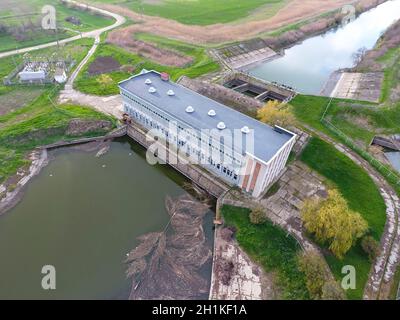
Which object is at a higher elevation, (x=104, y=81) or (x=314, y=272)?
(x=104, y=81)

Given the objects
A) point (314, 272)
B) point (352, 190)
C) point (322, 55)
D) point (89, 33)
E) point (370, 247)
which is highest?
point (322, 55)

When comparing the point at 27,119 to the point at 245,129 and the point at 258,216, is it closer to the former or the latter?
the point at 245,129

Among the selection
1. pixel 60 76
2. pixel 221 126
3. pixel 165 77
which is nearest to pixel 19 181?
pixel 165 77

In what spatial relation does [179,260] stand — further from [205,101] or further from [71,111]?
[71,111]

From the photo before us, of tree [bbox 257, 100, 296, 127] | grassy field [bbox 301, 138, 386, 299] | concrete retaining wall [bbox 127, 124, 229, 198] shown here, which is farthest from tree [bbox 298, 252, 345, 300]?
tree [bbox 257, 100, 296, 127]

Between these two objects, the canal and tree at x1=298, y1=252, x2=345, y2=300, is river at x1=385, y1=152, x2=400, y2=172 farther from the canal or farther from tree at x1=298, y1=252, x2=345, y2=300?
the canal
